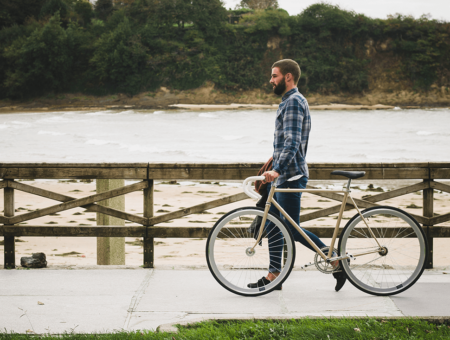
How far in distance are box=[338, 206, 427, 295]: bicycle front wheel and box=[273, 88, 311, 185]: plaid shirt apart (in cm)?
63

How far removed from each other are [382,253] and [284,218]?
32.5 inches

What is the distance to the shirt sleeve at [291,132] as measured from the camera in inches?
146

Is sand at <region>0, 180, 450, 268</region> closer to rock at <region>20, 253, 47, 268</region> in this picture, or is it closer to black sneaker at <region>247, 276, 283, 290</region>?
rock at <region>20, 253, 47, 268</region>

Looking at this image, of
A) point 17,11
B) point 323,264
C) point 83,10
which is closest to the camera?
point 323,264

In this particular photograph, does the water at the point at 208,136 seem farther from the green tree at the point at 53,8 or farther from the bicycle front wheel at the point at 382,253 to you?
the green tree at the point at 53,8

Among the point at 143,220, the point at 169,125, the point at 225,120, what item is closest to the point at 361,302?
the point at 143,220

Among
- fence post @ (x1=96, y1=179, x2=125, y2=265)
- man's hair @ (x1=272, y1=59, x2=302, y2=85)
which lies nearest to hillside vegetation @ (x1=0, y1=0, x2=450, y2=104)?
fence post @ (x1=96, y1=179, x2=125, y2=265)

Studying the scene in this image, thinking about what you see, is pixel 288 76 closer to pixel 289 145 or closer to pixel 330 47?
pixel 289 145

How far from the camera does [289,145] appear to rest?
12.1 feet

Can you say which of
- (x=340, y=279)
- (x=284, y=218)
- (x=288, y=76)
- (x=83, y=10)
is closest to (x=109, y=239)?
(x=284, y=218)

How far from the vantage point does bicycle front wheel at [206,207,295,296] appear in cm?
387

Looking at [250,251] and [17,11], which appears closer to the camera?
[250,251]

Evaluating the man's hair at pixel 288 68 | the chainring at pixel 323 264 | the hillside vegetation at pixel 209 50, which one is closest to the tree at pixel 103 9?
the hillside vegetation at pixel 209 50

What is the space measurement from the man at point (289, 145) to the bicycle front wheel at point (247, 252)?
2.1 inches
